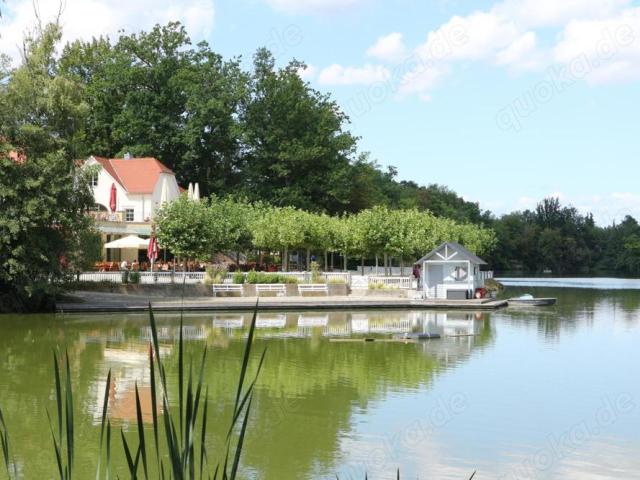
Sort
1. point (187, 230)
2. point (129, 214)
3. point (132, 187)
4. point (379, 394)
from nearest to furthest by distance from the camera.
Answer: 1. point (379, 394)
2. point (187, 230)
3. point (132, 187)
4. point (129, 214)

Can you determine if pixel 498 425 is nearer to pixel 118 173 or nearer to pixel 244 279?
pixel 244 279

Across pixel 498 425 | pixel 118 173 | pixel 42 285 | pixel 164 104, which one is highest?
pixel 164 104

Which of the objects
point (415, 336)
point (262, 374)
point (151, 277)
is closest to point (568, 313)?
point (415, 336)

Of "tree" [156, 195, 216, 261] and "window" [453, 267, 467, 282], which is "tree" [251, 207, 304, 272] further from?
"window" [453, 267, 467, 282]

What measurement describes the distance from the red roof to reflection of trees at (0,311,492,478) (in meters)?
23.0

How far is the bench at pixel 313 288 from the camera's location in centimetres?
3922

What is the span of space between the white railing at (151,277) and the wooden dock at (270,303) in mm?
1044

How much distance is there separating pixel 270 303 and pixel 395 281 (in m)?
9.02

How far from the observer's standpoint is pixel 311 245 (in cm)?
4553

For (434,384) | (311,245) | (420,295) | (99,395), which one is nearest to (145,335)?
(99,395)

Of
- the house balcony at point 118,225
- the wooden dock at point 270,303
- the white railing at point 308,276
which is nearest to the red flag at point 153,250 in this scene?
the wooden dock at point 270,303

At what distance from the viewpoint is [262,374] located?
1889cm

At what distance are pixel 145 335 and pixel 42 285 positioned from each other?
6249 mm

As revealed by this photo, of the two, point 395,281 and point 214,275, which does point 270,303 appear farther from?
point 395,281
